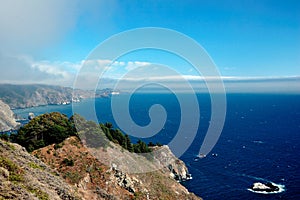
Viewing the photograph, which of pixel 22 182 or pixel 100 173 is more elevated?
pixel 22 182

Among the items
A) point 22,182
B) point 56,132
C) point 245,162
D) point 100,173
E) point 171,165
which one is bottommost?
point 245,162

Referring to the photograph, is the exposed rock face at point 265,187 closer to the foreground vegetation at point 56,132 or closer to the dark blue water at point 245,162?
the dark blue water at point 245,162

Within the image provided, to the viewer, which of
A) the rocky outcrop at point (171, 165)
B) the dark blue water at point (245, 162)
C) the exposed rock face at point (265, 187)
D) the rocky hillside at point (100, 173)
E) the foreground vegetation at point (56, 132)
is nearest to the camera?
the rocky hillside at point (100, 173)

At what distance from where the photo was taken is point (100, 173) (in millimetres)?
46125

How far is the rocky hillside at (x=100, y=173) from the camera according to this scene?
138ft

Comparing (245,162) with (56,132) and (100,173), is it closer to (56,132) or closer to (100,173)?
(100,173)

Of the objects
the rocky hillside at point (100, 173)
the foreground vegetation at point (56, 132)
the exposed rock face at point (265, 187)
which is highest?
the foreground vegetation at point (56, 132)

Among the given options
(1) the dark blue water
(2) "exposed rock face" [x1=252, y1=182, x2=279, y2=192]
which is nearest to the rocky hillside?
(1) the dark blue water

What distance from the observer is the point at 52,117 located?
62500 mm

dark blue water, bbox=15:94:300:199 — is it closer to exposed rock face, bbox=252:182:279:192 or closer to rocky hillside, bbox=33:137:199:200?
exposed rock face, bbox=252:182:279:192

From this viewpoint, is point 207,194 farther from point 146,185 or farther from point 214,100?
point 214,100

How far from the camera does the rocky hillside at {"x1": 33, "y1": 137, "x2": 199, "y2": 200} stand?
42.1 metres

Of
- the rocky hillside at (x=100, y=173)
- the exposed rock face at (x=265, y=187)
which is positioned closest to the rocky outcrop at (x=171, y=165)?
the exposed rock face at (x=265, y=187)

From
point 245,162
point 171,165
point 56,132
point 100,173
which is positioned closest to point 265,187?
point 245,162
